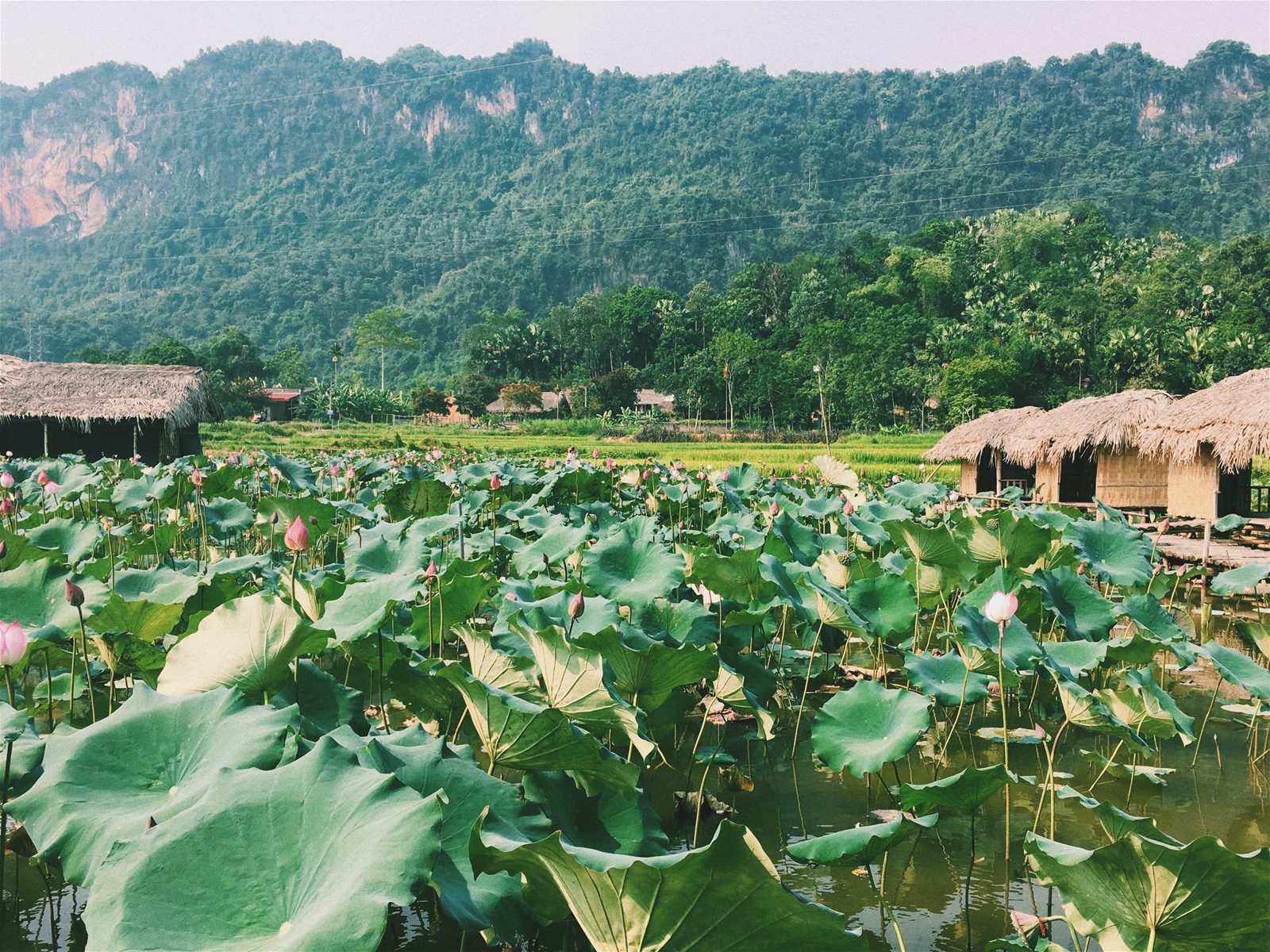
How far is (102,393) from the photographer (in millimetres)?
16656

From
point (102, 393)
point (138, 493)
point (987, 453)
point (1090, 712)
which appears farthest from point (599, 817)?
point (102, 393)

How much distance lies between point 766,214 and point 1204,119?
58.7 meters

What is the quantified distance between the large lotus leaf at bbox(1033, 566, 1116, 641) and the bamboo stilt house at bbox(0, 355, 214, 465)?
15.8 meters

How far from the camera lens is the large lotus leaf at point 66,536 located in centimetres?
364

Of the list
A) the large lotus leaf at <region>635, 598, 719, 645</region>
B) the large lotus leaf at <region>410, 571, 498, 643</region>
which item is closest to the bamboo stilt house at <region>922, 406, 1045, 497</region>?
the large lotus leaf at <region>635, 598, 719, 645</region>

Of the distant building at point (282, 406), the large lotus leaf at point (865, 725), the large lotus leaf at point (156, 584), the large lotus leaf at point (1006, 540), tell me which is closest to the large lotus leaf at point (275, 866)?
the large lotus leaf at point (865, 725)

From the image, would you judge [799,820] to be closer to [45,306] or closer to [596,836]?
[596,836]

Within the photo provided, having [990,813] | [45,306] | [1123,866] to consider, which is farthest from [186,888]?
[45,306]

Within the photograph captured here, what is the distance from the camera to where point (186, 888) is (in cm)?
102

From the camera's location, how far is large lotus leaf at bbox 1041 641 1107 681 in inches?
106

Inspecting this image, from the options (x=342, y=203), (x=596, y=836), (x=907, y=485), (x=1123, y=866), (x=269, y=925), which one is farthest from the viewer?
(x=342, y=203)

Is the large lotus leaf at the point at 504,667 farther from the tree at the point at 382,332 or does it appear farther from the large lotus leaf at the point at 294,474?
the tree at the point at 382,332

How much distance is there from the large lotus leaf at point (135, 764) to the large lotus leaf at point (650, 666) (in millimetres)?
742

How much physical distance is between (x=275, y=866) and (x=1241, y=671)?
2829mm
